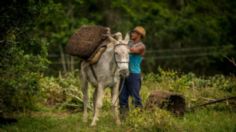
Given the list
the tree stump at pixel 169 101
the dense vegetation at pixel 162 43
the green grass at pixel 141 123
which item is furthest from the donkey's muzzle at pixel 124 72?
the dense vegetation at pixel 162 43

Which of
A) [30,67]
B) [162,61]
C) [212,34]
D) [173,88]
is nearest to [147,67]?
[162,61]

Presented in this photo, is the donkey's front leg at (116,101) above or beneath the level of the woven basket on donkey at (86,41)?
beneath

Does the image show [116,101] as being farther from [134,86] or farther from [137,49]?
[137,49]

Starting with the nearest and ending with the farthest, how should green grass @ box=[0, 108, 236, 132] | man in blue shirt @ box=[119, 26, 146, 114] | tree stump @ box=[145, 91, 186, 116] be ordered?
green grass @ box=[0, 108, 236, 132] → man in blue shirt @ box=[119, 26, 146, 114] → tree stump @ box=[145, 91, 186, 116]

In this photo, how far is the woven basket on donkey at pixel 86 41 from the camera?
12.8 metres

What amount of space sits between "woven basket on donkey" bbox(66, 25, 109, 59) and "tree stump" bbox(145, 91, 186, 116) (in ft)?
7.01

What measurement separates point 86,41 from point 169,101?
280 cm

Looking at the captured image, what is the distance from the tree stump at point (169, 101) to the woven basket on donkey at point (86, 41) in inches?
84.1

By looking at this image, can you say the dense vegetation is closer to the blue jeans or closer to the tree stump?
the tree stump

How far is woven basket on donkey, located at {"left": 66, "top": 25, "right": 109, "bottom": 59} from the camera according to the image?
1279 cm

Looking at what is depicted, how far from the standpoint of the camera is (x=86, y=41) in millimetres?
12969

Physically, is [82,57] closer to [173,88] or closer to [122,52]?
[122,52]

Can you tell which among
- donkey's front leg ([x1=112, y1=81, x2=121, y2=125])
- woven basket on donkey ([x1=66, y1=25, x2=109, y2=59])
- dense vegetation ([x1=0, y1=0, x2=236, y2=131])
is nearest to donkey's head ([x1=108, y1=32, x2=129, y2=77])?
woven basket on donkey ([x1=66, y1=25, x2=109, y2=59])

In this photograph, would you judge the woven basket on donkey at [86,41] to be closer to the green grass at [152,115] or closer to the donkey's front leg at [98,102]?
the donkey's front leg at [98,102]
